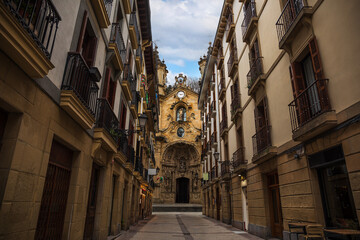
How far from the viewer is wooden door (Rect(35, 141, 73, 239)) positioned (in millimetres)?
4807

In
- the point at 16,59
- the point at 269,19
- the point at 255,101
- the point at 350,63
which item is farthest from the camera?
the point at 255,101

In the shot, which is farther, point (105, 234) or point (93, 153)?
point (105, 234)

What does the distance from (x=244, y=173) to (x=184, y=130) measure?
28.8 m

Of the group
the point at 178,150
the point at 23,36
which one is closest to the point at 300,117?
the point at 23,36

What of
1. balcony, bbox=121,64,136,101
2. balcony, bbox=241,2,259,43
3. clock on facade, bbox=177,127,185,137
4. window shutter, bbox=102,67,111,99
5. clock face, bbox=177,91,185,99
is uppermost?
clock face, bbox=177,91,185,99

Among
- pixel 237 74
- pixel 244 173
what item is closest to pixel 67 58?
pixel 244 173

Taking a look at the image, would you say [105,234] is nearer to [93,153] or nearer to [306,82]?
[93,153]

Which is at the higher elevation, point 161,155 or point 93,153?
point 161,155

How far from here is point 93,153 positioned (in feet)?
23.5

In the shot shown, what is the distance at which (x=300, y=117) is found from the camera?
7008 mm

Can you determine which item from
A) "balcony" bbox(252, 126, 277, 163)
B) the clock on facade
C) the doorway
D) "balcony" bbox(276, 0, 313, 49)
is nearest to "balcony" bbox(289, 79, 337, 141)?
"balcony" bbox(252, 126, 277, 163)

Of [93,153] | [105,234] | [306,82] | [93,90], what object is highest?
[306,82]

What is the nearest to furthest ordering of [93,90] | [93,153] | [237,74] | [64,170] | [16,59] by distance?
1. [16,59]
2. [64,170]
3. [93,90]
4. [93,153]
5. [237,74]

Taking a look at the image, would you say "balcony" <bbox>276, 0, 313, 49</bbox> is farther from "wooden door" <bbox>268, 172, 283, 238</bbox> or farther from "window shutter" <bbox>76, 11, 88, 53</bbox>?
"window shutter" <bbox>76, 11, 88, 53</bbox>
